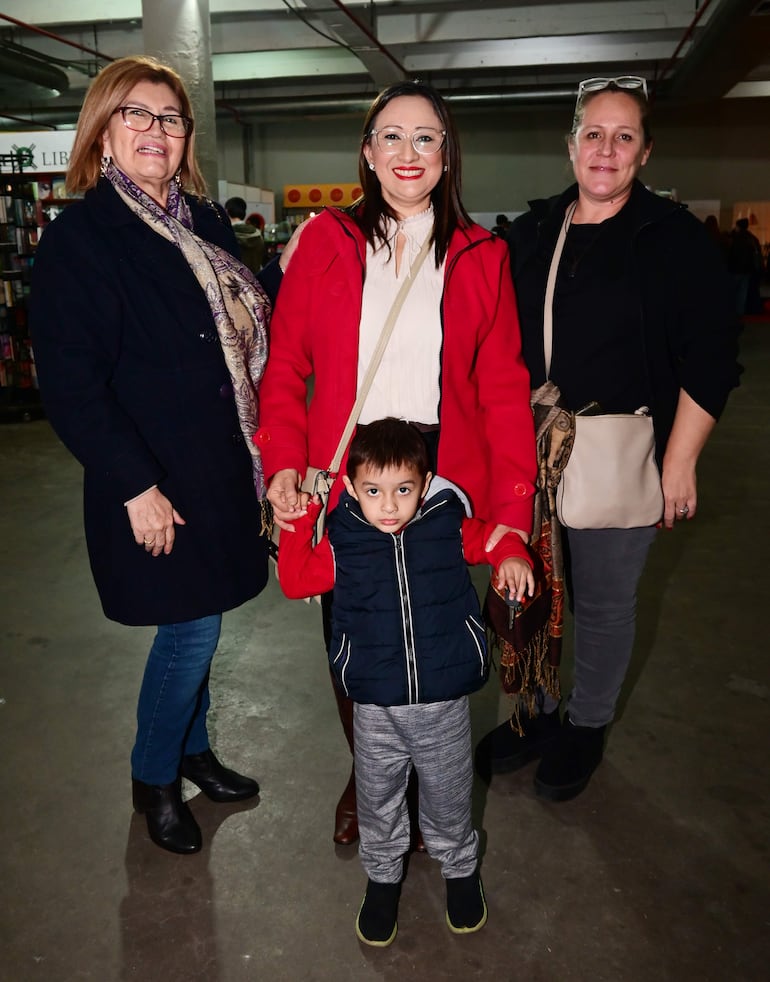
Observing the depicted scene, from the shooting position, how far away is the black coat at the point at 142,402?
155 centimetres

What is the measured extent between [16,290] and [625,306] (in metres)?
6.45

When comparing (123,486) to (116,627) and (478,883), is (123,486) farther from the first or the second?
(116,627)

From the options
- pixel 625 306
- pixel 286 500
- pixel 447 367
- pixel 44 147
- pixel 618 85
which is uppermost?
pixel 44 147

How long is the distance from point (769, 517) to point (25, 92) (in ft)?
36.0

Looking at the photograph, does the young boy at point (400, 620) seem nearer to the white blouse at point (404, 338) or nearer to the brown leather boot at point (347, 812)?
the white blouse at point (404, 338)

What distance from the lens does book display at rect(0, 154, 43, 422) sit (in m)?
6.89

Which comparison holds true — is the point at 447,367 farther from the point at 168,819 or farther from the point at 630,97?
the point at 168,819

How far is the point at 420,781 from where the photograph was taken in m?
1.63

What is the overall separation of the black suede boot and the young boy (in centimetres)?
51

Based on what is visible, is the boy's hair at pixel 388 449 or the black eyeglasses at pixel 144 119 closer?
the boy's hair at pixel 388 449

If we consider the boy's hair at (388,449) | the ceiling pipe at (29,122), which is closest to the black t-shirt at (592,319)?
the boy's hair at (388,449)

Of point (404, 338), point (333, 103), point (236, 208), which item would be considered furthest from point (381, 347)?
point (333, 103)

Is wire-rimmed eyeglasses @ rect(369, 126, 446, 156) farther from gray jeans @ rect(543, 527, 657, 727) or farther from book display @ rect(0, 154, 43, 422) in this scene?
book display @ rect(0, 154, 43, 422)

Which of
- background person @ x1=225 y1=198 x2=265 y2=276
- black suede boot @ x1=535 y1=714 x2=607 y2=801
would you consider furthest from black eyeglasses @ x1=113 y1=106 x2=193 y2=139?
background person @ x1=225 y1=198 x2=265 y2=276
